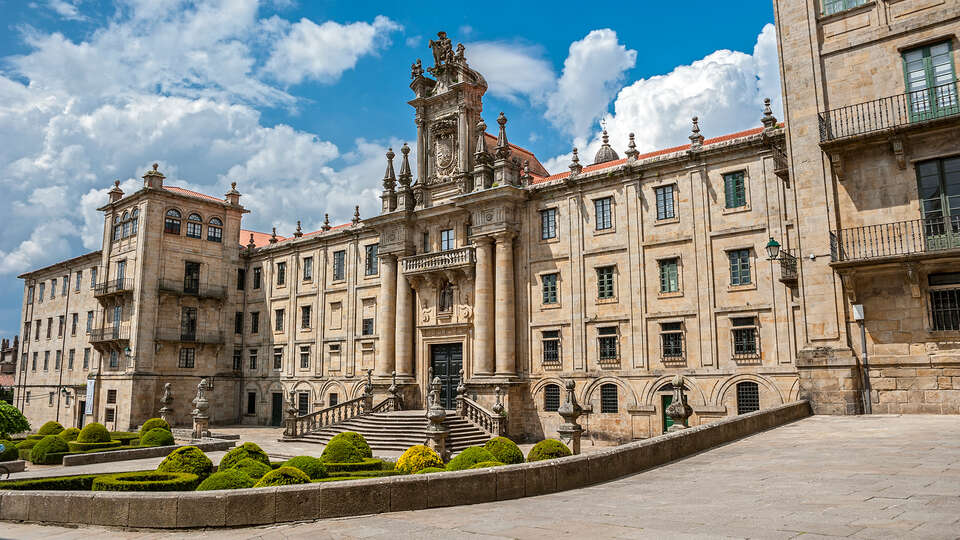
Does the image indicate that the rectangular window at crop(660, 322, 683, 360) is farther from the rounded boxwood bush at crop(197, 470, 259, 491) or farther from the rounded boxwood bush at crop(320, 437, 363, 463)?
the rounded boxwood bush at crop(197, 470, 259, 491)

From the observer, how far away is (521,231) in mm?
33719

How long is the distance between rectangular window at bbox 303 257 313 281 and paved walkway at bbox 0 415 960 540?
34.6 meters

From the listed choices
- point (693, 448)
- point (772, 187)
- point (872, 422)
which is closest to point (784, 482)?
point (693, 448)

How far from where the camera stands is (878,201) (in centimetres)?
2027

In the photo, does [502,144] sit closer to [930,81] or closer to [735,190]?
[735,190]

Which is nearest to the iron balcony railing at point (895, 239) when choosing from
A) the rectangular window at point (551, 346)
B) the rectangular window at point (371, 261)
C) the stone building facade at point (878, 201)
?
the stone building facade at point (878, 201)

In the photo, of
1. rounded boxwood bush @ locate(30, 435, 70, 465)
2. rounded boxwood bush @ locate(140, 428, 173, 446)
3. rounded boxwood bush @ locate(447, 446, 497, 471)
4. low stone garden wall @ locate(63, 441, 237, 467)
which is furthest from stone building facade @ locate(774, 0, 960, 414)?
rounded boxwood bush @ locate(30, 435, 70, 465)

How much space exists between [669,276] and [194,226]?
1331 inches

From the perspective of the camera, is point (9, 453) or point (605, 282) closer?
point (9, 453)

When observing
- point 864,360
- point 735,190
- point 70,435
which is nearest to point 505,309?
point 735,190

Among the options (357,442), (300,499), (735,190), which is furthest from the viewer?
(735,190)

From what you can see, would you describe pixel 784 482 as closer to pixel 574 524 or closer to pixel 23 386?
pixel 574 524

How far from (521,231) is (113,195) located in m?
33.1

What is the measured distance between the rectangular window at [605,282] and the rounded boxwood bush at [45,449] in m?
22.6
